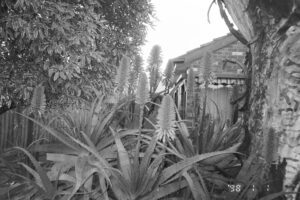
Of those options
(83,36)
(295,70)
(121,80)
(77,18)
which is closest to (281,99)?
(295,70)

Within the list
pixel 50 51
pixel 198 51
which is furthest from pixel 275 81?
pixel 198 51

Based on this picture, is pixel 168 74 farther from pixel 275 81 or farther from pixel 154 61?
pixel 275 81

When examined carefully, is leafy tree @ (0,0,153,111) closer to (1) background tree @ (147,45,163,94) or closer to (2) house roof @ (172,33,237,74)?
(1) background tree @ (147,45,163,94)

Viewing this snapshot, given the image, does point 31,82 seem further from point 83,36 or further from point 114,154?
point 114,154

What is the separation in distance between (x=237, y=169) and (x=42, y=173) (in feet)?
4.42

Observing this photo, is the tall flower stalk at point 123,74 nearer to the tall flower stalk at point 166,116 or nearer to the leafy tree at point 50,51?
the tall flower stalk at point 166,116

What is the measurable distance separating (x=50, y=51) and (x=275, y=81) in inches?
156

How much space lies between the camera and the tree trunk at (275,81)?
2100 mm

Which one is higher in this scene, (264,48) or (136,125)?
(264,48)

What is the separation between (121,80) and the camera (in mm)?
2568

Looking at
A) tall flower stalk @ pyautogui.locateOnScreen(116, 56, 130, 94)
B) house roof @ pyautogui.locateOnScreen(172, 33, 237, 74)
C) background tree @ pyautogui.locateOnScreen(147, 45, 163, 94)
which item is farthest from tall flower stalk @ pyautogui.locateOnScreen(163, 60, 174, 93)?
house roof @ pyautogui.locateOnScreen(172, 33, 237, 74)

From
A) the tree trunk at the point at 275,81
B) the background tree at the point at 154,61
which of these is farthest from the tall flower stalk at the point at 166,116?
the background tree at the point at 154,61

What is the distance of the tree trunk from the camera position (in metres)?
2.10

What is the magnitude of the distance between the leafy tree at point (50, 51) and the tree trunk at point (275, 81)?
143 inches
